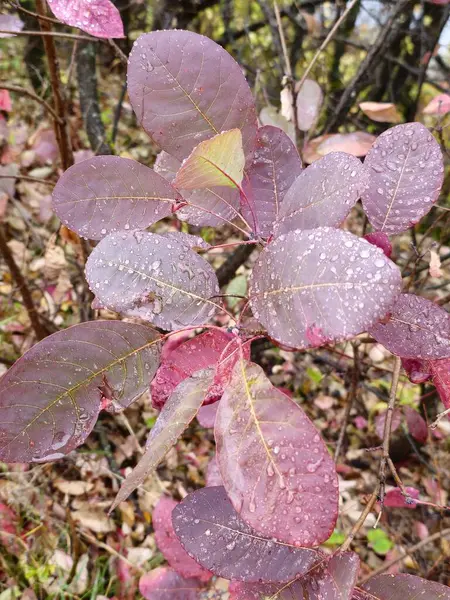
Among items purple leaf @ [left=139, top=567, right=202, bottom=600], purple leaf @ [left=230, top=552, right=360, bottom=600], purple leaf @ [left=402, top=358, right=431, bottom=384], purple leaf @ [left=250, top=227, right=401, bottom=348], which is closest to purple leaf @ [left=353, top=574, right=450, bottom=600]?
purple leaf @ [left=230, top=552, right=360, bottom=600]

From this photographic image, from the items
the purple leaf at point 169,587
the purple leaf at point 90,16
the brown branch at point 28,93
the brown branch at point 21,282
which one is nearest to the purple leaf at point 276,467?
the purple leaf at point 90,16

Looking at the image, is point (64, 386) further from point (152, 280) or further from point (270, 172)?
point (270, 172)

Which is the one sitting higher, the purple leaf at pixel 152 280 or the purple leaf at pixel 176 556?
the purple leaf at pixel 152 280

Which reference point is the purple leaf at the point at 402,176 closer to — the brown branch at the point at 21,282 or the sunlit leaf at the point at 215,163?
the sunlit leaf at the point at 215,163

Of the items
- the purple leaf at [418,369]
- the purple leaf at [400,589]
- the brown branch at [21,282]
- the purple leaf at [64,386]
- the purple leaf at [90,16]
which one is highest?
the purple leaf at [90,16]

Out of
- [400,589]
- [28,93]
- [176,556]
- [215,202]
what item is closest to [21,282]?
[28,93]

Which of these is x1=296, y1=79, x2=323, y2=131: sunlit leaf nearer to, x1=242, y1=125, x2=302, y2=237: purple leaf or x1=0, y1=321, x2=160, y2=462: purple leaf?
x1=242, y1=125, x2=302, y2=237: purple leaf
